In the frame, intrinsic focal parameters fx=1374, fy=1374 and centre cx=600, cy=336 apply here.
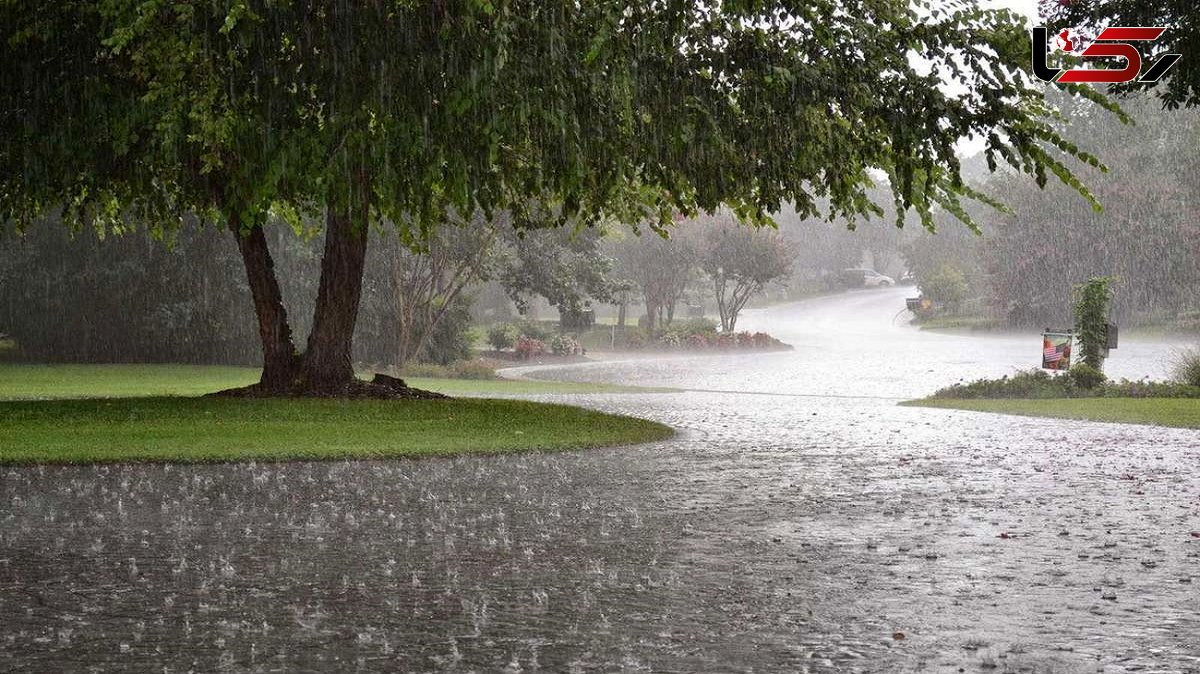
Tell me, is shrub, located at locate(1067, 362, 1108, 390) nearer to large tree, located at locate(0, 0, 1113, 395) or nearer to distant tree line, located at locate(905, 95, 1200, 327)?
large tree, located at locate(0, 0, 1113, 395)

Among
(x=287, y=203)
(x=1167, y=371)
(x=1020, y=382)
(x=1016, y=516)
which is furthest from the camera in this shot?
(x=1167, y=371)

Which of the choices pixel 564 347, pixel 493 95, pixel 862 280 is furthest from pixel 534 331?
pixel 862 280

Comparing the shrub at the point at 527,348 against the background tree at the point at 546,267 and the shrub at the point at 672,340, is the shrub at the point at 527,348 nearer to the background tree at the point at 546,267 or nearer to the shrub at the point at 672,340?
the background tree at the point at 546,267

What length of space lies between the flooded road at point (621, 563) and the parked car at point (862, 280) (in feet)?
283

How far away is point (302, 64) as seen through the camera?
54.3ft

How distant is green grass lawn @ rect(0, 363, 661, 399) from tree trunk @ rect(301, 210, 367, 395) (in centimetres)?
600

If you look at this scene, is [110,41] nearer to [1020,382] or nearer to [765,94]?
[765,94]

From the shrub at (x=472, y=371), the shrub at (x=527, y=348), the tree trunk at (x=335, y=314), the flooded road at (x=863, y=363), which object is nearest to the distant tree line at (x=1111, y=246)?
the flooded road at (x=863, y=363)

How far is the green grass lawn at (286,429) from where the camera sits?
46.0ft

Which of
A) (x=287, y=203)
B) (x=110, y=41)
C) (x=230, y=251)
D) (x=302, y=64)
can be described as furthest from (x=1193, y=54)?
(x=230, y=251)

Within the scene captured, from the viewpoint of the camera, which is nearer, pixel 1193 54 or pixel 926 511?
pixel 926 511

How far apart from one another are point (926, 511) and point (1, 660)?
6804mm

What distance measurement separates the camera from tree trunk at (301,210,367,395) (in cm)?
2083

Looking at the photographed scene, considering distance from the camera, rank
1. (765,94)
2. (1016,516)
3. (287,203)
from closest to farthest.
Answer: (1016,516)
(765,94)
(287,203)
